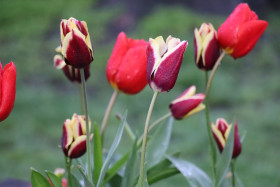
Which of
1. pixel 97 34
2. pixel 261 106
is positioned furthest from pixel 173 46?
pixel 97 34

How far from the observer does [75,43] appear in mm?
681

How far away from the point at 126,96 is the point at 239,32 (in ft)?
7.92

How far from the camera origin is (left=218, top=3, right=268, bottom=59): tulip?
0.88 meters

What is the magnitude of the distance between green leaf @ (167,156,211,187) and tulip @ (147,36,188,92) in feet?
0.75

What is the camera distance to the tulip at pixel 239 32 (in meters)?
0.88

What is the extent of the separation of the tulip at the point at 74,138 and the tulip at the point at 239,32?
0.28 meters

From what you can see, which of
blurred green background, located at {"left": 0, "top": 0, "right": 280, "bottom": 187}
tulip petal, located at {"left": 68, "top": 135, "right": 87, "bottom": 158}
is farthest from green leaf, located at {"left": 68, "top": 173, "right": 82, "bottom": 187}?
blurred green background, located at {"left": 0, "top": 0, "right": 280, "bottom": 187}

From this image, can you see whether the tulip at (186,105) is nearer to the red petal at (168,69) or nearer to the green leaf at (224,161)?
the green leaf at (224,161)

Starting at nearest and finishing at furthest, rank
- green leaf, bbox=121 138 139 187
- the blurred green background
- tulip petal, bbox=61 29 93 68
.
A: tulip petal, bbox=61 29 93 68
green leaf, bbox=121 138 139 187
the blurred green background

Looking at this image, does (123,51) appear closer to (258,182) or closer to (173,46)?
(173,46)

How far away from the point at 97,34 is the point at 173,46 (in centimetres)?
354

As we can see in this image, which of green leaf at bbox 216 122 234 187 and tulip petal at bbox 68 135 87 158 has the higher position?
tulip petal at bbox 68 135 87 158

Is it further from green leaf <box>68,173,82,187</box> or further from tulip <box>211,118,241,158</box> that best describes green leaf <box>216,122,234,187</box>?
green leaf <box>68,173,82,187</box>

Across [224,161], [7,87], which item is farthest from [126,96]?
[7,87]
